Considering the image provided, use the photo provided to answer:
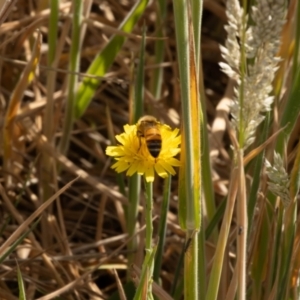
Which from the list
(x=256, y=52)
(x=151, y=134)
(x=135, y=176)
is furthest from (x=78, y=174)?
(x=256, y=52)

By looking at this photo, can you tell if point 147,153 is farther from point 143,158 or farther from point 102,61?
point 102,61

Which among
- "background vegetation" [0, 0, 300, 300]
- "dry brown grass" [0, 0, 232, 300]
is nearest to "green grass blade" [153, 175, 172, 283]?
"background vegetation" [0, 0, 300, 300]

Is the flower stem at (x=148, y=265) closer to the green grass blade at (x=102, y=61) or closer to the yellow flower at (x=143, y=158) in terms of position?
the yellow flower at (x=143, y=158)

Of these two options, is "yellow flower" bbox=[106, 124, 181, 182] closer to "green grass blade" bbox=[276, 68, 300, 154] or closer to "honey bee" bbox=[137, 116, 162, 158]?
"honey bee" bbox=[137, 116, 162, 158]

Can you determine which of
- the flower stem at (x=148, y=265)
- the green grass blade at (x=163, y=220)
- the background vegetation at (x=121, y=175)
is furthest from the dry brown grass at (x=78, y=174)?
the flower stem at (x=148, y=265)

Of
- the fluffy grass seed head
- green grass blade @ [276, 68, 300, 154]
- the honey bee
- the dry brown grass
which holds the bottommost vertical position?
the dry brown grass

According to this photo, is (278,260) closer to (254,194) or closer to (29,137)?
(254,194)
